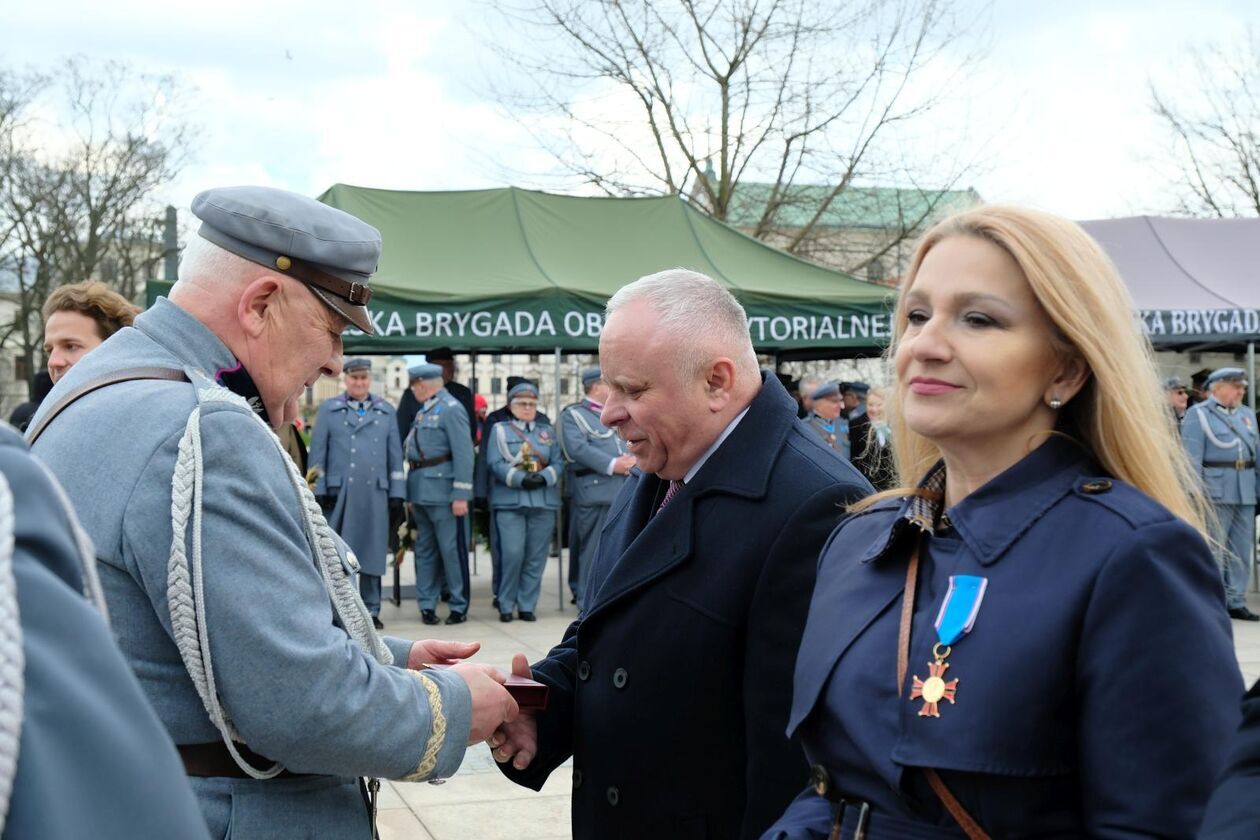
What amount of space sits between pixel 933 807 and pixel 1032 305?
77cm

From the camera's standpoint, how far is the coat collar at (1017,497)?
1893 mm

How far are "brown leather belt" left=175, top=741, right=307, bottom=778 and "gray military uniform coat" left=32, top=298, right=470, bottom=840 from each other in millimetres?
15

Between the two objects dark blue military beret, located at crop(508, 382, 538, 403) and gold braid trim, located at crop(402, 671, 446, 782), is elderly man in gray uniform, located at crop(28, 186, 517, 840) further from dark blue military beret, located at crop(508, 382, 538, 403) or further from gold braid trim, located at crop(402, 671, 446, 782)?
dark blue military beret, located at crop(508, 382, 538, 403)

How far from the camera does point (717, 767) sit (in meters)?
2.60

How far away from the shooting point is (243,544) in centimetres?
206

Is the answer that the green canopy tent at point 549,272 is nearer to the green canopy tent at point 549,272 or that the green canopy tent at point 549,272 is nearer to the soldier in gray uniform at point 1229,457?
the green canopy tent at point 549,272

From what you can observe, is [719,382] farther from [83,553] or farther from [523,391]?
[523,391]

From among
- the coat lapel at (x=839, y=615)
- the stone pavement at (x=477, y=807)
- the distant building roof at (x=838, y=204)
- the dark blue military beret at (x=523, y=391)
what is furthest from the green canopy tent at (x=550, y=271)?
the distant building roof at (x=838, y=204)

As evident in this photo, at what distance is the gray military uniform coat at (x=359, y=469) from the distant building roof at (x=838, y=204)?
1419 cm

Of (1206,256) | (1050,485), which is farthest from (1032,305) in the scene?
(1206,256)

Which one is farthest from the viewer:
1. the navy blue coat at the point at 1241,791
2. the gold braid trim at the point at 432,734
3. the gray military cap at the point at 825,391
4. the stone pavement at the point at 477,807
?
the gray military cap at the point at 825,391

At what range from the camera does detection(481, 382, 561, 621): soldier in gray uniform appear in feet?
36.1

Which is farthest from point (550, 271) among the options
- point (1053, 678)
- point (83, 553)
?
point (83, 553)

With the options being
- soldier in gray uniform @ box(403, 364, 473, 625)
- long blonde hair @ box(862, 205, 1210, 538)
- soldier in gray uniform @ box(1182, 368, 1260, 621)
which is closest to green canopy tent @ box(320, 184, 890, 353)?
soldier in gray uniform @ box(403, 364, 473, 625)
